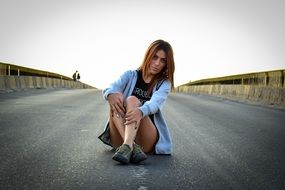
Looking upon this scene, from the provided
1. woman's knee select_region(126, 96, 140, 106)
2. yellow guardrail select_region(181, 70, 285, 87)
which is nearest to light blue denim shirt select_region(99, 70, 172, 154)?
woman's knee select_region(126, 96, 140, 106)

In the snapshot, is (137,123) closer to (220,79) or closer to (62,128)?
(62,128)

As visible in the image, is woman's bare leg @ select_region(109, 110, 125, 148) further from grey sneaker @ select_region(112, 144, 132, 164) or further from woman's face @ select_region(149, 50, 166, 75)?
woman's face @ select_region(149, 50, 166, 75)

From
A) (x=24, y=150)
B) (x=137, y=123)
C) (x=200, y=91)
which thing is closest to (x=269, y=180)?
(x=137, y=123)

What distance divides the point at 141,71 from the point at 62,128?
3.00 m

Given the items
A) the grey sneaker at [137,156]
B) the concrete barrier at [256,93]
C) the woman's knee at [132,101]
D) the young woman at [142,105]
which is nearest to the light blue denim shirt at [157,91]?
the young woman at [142,105]

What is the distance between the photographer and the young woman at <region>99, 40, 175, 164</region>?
5195mm

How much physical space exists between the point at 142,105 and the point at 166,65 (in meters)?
0.60

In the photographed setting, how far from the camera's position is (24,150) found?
5.78 meters

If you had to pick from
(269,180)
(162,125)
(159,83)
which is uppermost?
(159,83)

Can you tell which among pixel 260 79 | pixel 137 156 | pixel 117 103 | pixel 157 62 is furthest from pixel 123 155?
pixel 260 79

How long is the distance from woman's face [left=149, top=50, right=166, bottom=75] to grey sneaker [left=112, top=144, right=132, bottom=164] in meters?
1.06

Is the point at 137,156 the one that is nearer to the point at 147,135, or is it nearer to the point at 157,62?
the point at 147,135

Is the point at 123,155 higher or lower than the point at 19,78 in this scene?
lower

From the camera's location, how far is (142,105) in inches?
217
